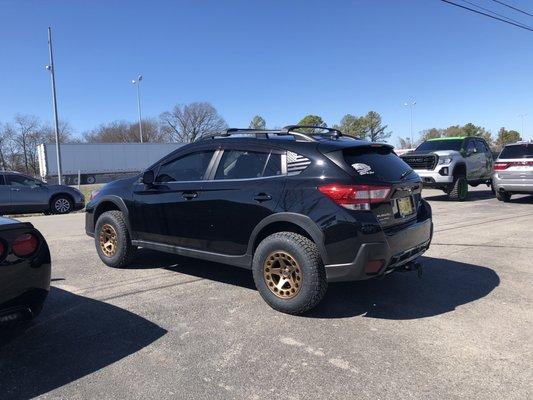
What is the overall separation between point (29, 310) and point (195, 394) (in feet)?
4.80

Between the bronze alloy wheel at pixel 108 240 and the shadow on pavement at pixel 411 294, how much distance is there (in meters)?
2.86

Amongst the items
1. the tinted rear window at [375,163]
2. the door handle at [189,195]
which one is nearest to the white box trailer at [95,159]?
the door handle at [189,195]

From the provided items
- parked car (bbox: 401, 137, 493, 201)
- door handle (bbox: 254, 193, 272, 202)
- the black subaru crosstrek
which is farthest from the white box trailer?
door handle (bbox: 254, 193, 272, 202)

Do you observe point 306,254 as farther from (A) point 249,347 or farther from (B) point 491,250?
(B) point 491,250

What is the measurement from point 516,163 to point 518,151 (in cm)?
48

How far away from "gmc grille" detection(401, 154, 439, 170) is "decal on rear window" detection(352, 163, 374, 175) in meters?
11.0

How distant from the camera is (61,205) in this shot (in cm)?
1569

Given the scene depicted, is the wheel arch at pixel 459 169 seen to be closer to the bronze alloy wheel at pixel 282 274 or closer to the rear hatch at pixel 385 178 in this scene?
the rear hatch at pixel 385 178

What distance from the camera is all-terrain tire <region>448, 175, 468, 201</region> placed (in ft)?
48.3

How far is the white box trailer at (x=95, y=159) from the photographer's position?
40.1m

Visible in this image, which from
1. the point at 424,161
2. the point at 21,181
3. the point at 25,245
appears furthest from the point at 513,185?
the point at 21,181

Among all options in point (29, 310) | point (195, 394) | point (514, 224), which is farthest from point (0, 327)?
point (514, 224)

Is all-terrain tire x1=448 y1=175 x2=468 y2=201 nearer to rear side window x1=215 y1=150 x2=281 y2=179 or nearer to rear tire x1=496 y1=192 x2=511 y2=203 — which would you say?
rear tire x1=496 y1=192 x2=511 y2=203

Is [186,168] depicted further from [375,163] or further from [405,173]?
[405,173]
